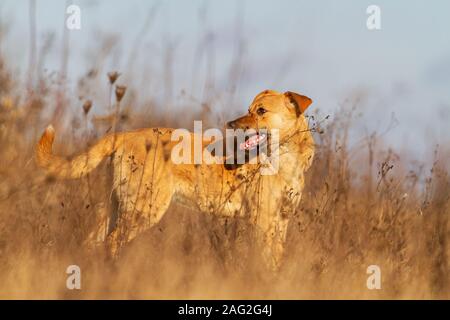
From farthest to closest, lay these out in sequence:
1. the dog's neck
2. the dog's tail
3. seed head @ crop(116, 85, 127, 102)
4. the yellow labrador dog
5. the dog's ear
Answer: the dog's neck < the dog's ear < the yellow labrador dog < the dog's tail < seed head @ crop(116, 85, 127, 102)

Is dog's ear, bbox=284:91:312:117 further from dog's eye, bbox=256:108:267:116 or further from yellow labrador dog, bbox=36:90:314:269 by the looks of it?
dog's eye, bbox=256:108:267:116

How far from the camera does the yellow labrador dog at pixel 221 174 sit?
19.0ft

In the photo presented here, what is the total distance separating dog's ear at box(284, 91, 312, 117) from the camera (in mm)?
6320

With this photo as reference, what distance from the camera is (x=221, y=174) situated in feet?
21.5

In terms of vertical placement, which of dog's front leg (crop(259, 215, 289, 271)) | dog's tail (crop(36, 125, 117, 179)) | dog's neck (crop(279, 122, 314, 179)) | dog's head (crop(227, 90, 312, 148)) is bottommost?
dog's front leg (crop(259, 215, 289, 271))

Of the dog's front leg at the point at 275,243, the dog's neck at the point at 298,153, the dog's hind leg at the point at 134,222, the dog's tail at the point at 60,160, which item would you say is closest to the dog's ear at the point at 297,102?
the dog's neck at the point at 298,153

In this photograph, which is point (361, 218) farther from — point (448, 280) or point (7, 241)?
point (7, 241)

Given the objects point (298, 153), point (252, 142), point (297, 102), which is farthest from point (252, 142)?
point (297, 102)

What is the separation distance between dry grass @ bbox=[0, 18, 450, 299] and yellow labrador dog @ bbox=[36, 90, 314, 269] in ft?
0.44

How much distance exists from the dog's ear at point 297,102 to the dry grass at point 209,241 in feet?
0.98

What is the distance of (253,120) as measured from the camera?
20.9ft

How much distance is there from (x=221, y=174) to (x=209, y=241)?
4.06 ft

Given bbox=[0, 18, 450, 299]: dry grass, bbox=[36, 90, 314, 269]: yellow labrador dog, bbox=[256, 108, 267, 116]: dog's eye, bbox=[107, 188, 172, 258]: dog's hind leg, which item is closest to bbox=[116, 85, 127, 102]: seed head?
bbox=[0, 18, 450, 299]: dry grass
